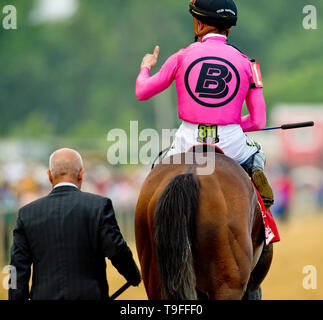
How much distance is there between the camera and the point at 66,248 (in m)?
3.87

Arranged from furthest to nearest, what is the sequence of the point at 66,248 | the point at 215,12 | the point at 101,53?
the point at 101,53, the point at 215,12, the point at 66,248

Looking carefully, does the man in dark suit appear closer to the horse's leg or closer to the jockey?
the jockey

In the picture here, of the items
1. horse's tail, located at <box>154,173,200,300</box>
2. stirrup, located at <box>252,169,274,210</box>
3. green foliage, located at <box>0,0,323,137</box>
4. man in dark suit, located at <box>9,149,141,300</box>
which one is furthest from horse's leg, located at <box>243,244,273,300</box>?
green foliage, located at <box>0,0,323,137</box>

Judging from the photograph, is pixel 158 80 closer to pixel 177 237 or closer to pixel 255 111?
pixel 255 111

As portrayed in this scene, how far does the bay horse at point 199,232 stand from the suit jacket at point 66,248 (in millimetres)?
258

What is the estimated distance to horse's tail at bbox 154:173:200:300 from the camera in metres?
3.93

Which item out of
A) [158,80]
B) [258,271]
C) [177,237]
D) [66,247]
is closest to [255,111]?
[158,80]

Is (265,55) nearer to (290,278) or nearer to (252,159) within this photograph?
(290,278)

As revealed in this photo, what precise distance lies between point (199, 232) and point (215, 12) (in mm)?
1578

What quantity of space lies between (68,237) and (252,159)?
147 centimetres

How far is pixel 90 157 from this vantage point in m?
23.3

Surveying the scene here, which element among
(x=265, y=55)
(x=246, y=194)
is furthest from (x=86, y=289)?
(x=265, y=55)

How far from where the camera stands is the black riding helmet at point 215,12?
15.5 ft

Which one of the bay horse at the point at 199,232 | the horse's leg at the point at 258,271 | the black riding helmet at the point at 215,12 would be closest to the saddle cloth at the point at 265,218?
the bay horse at the point at 199,232
